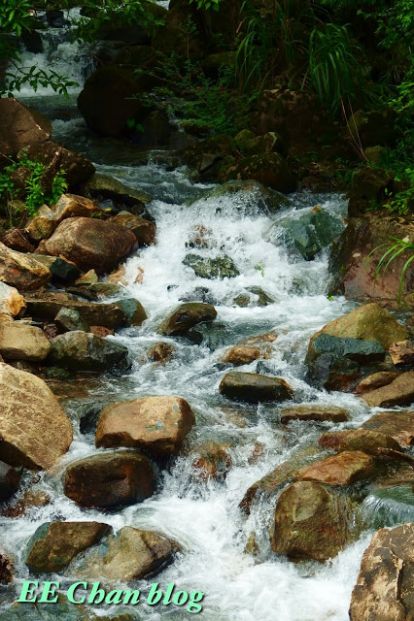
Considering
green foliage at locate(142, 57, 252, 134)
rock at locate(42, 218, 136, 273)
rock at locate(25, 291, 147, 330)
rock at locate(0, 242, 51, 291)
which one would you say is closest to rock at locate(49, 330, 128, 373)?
rock at locate(25, 291, 147, 330)

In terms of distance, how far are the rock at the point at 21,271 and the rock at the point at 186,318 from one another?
1.21 m

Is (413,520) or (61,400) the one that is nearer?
(413,520)

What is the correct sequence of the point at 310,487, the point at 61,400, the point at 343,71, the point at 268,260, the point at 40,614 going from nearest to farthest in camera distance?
1. the point at 40,614
2. the point at 310,487
3. the point at 61,400
4. the point at 268,260
5. the point at 343,71

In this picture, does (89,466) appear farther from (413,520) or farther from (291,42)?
(291,42)

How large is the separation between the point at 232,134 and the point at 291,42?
125cm

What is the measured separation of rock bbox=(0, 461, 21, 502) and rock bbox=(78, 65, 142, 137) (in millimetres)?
7315

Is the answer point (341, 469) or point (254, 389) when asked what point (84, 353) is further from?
point (341, 469)

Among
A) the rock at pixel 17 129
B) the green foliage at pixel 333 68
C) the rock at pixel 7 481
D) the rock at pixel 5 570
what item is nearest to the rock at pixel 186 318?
the rock at pixel 7 481

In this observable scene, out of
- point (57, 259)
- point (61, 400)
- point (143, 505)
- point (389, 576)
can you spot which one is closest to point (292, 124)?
point (57, 259)

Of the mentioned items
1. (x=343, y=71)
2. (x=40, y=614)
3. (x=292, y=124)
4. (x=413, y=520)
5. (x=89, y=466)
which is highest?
(x=343, y=71)

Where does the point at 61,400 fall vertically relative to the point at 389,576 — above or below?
below

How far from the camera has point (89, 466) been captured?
13.9 ft

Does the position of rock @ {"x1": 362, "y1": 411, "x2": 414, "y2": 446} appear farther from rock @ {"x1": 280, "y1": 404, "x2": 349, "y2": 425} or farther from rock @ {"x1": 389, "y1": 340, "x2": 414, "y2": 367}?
rock @ {"x1": 389, "y1": 340, "x2": 414, "y2": 367}

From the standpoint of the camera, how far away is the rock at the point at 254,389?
5.23m
